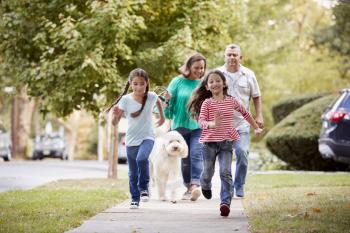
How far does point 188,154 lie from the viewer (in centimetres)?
1161

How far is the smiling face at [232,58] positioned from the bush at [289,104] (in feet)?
40.3

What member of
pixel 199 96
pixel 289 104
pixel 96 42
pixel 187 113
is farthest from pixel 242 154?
pixel 289 104

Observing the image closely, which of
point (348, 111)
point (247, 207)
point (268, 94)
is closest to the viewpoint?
point (247, 207)

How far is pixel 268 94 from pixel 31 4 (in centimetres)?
2380

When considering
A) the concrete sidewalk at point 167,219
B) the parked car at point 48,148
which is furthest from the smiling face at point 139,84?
the parked car at point 48,148

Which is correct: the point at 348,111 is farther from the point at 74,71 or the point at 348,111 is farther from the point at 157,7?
the point at 74,71

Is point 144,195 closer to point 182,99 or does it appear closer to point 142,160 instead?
point 142,160

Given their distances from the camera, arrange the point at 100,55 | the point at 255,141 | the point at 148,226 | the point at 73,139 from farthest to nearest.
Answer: the point at 73,139, the point at 255,141, the point at 100,55, the point at 148,226

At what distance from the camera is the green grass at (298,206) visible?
7777 mm

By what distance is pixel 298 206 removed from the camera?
32.4 ft

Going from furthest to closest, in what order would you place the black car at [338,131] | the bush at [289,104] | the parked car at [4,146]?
the parked car at [4,146], the bush at [289,104], the black car at [338,131]

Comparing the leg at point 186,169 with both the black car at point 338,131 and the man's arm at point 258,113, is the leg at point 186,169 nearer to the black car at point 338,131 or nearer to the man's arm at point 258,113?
the man's arm at point 258,113

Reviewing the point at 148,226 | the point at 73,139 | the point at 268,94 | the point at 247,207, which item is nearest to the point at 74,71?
the point at 247,207

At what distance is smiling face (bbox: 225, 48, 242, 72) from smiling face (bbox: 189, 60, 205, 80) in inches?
14.0
